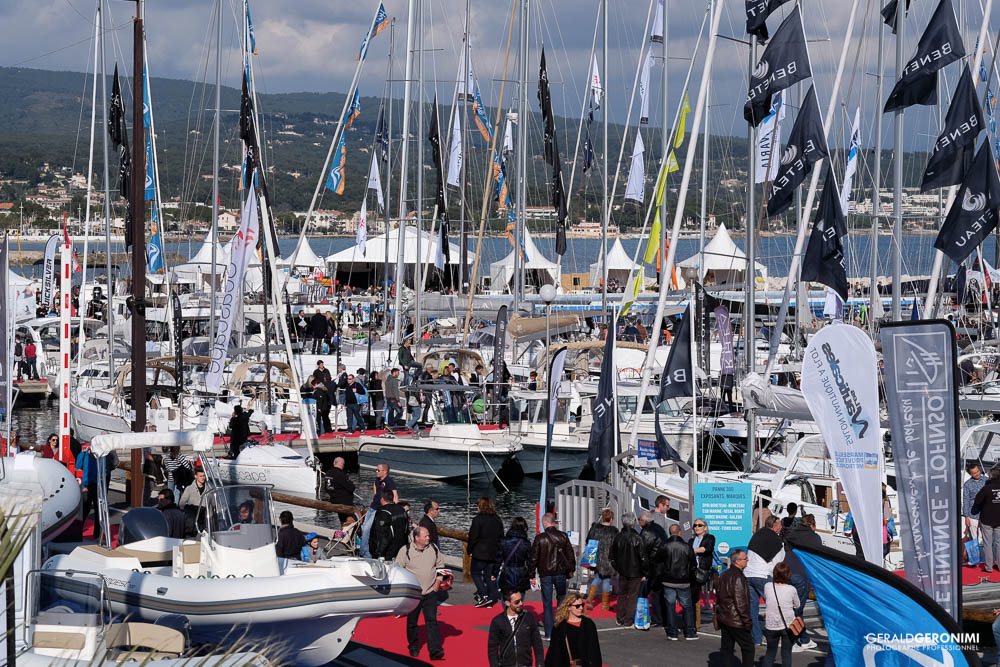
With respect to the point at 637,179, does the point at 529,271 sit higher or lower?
lower

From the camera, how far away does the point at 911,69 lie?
18.1m

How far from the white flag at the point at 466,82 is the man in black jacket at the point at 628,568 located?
95.3ft

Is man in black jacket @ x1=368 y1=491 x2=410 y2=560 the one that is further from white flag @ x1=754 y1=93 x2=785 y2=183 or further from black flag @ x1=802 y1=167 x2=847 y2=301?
white flag @ x1=754 y1=93 x2=785 y2=183

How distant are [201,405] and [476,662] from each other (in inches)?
777

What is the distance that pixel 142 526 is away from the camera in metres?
13.7

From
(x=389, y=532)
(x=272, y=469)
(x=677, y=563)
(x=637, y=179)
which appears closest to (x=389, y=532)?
(x=389, y=532)

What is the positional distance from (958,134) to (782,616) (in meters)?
9.10

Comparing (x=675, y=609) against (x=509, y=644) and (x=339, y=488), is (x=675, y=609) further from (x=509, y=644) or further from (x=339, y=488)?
(x=339, y=488)

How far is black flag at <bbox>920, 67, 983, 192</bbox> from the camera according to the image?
703 inches

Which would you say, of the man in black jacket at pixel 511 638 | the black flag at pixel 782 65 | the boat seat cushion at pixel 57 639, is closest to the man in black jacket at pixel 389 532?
the man in black jacket at pixel 511 638

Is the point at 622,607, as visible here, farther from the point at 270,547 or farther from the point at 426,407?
the point at 426,407

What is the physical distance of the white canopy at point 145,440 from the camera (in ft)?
47.0

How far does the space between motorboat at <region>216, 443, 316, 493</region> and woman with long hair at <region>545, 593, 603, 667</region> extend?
1607 centimetres

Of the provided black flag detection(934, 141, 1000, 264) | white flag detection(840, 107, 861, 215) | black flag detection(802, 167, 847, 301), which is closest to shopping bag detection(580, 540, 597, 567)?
black flag detection(802, 167, 847, 301)
